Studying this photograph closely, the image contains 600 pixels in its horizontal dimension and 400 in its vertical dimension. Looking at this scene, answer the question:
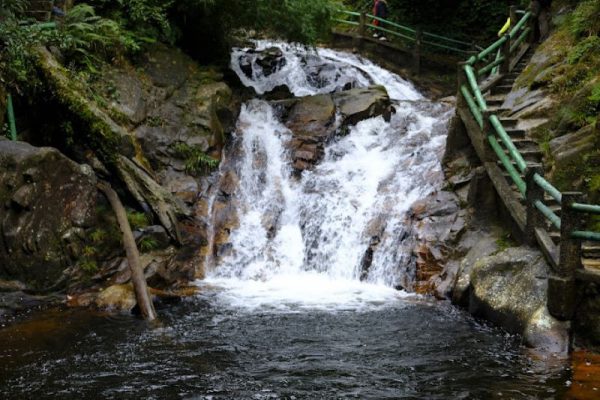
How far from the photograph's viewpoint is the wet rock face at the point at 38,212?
30.6 feet

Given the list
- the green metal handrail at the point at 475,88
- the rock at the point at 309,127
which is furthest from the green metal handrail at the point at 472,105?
the rock at the point at 309,127

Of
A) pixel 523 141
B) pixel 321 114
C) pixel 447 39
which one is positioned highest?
pixel 447 39

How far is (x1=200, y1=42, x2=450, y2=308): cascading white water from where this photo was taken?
11.2 metres

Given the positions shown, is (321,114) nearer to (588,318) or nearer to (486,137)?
(486,137)

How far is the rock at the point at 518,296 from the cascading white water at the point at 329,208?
188 centimetres

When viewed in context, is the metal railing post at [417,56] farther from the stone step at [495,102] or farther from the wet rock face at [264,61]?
the stone step at [495,102]

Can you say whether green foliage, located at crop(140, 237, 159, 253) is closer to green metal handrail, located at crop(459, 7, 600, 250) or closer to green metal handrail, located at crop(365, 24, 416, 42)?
green metal handrail, located at crop(459, 7, 600, 250)

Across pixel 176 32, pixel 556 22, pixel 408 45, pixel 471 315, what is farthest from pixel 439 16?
pixel 471 315

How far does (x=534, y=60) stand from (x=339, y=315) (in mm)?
7841

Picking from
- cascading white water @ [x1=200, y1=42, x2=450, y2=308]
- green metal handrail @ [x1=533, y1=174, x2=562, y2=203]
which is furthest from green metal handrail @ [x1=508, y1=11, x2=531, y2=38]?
green metal handrail @ [x1=533, y1=174, x2=562, y2=203]

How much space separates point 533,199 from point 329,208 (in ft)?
17.1

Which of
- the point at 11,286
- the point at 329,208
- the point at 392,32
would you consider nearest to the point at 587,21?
the point at 329,208

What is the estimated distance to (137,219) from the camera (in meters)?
11.4

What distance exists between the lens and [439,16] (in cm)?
2420
